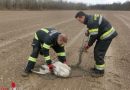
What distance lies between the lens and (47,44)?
936 centimetres

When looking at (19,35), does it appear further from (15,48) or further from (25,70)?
(25,70)

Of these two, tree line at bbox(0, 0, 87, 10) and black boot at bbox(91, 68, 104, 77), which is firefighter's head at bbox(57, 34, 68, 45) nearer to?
black boot at bbox(91, 68, 104, 77)

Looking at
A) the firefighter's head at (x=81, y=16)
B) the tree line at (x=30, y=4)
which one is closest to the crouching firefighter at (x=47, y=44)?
the firefighter's head at (x=81, y=16)

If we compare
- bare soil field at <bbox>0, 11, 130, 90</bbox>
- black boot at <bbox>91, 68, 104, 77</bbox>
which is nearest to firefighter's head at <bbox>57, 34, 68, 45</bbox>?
bare soil field at <bbox>0, 11, 130, 90</bbox>

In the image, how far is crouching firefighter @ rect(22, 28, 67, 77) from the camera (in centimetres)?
934

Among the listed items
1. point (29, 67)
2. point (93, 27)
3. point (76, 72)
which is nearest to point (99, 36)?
point (93, 27)

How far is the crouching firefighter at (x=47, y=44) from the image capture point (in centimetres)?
934

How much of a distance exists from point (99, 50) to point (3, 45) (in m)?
5.71

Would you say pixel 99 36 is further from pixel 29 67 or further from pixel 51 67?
pixel 29 67

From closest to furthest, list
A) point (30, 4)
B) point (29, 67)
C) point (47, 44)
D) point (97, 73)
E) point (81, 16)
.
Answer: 1. point (47, 44)
2. point (81, 16)
3. point (29, 67)
4. point (97, 73)
5. point (30, 4)

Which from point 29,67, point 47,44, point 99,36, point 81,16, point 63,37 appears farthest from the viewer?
point 99,36

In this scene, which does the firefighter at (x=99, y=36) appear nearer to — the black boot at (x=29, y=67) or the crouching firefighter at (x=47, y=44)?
the crouching firefighter at (x=47, y=44)

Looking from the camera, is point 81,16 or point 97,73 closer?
point 81,16

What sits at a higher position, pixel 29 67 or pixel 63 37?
pixel 63 37
